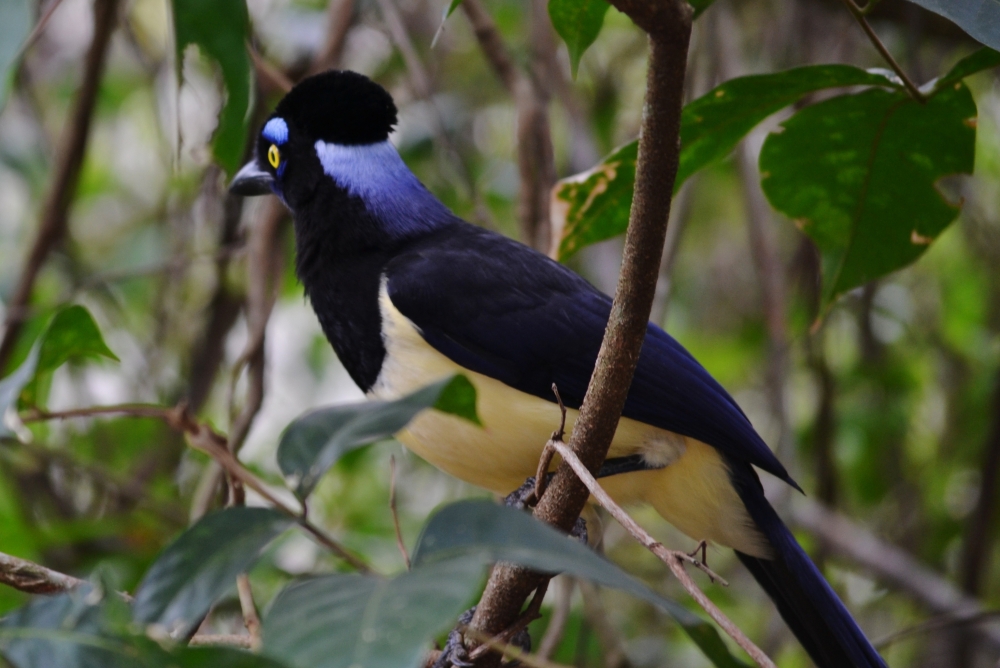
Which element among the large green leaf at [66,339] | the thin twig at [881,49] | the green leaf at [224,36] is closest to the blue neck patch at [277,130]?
the green leaf at [224,36]

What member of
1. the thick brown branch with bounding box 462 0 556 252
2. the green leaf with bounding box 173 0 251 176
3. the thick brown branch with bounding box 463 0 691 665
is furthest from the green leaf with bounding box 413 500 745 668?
the thick brown branch with bounding box 462 0 556 252

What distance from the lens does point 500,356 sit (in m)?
2.31

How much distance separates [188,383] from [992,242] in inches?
122

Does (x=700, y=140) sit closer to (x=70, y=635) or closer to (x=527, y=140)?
(x=527, y=140)

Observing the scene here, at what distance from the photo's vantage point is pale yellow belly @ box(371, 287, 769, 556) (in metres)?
2.24

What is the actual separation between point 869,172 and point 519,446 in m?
0.87

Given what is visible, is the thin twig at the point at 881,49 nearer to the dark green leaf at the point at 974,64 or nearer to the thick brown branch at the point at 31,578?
the dark green leaf at the point at 974,64

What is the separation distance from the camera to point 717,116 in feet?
6.61

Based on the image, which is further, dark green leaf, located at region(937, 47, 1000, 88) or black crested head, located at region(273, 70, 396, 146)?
black crested head, located at region(273, 70, 396, 146)

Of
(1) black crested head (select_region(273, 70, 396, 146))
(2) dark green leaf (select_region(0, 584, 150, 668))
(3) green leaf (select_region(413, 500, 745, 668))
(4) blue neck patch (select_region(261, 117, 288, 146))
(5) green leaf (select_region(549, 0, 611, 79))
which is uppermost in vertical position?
(5) green leaf (select_region(549, 0, 611, 79))

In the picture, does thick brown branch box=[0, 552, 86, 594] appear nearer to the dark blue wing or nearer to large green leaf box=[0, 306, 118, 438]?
large green leaf box=[0, 306, 118, 438]

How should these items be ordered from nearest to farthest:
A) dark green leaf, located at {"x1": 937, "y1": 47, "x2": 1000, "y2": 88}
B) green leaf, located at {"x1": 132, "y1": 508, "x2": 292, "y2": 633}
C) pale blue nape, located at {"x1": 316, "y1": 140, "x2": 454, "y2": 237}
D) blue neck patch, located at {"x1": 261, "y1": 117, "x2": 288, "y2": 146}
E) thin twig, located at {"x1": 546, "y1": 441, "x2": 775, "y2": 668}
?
green leaf, located at {"x1": 132, "y1": 508, "x2": 292, "y2": 633}, thin twig, located at {"x1": 546, "y1": 441, "x2": 775, "y2": 668}, dark green leaf, located at {"x1": 937, "y1": 47, "x2": 1000, "y2": 88}, pale blue nape, located at {"x1": 316, "y1": 140, "x2": 454, "y2": 237}, blue neck patch, located at {"x1": 261, "y1": 117, "x2": 288, "y2": 146}

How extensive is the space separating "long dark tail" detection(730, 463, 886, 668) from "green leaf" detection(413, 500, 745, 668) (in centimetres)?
144

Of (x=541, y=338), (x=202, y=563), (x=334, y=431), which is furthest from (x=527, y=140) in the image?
(x=202, y=563)
